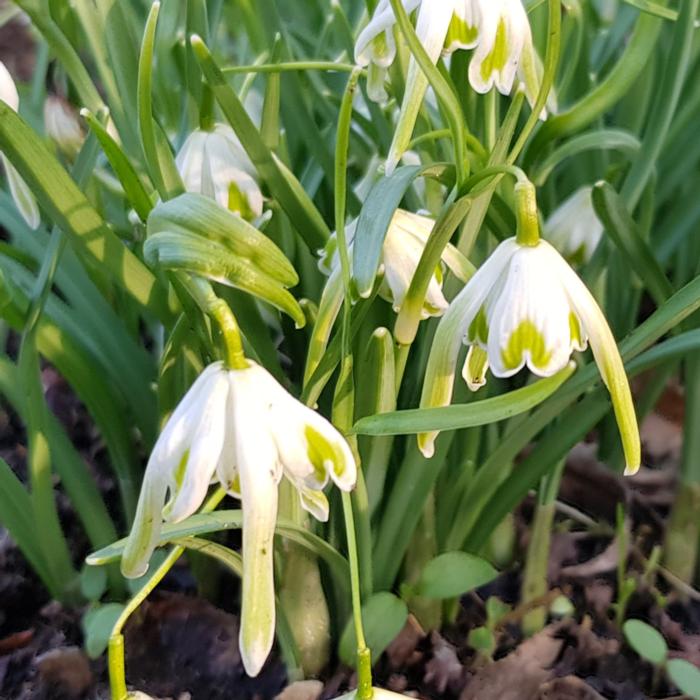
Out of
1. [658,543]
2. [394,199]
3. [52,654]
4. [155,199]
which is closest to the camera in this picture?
[394,199]

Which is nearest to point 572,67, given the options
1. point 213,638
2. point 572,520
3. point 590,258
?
point 590,258

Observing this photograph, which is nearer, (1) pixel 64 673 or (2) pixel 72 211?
(2) pixel 72 211

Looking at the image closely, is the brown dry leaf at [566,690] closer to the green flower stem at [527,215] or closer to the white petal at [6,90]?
the green flower stem at [527,215]

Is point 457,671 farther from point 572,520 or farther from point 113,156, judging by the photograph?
point 113,156

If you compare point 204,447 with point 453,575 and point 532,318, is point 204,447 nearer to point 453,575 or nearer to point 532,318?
point 532,318

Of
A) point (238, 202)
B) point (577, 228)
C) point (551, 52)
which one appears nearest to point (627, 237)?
point (577, 228)

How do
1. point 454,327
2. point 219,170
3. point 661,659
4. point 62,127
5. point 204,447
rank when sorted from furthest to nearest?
point 62,127 → point 661,659 → point 219,170 → point 454,327 → point 204,447

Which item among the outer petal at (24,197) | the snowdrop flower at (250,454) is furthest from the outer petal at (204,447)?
the outer petal at (24,197)
